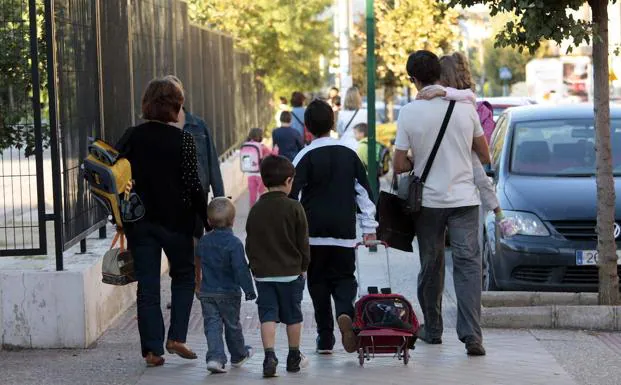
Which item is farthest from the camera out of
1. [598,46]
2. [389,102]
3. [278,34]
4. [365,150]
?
[389,102]

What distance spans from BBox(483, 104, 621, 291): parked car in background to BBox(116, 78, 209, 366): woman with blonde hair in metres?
3.17

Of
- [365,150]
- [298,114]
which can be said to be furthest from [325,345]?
[298,114]

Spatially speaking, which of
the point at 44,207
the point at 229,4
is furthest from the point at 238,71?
the point at 44,207

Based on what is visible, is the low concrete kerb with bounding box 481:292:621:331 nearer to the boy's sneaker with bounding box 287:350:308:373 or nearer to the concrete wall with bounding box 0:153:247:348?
the boy's sneaker with bounding box 287:350:308:373

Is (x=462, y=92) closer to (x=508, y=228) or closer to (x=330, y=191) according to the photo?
(x=330, y=191)

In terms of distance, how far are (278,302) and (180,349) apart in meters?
0.77

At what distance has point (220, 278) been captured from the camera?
7.86 metres

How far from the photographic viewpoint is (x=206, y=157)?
955 cm

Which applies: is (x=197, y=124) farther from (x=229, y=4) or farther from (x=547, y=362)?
(x=229, y=4)

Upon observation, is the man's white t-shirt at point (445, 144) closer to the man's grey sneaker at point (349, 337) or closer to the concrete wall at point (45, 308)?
the man's grey sneaker at point (349, 337)

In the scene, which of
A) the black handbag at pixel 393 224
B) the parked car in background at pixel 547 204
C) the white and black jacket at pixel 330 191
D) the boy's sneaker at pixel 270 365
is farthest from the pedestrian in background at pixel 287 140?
the boy's sneaker at pixel 270 365

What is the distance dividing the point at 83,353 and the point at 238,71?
21.0m

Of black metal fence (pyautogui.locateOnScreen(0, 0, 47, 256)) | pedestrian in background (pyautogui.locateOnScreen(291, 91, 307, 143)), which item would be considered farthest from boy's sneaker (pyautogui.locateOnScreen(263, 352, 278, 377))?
pedestrian in background (pyautogui.locateOnScreen(291, 91, 307, 143))

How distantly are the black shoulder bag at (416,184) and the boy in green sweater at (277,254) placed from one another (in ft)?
3.00
